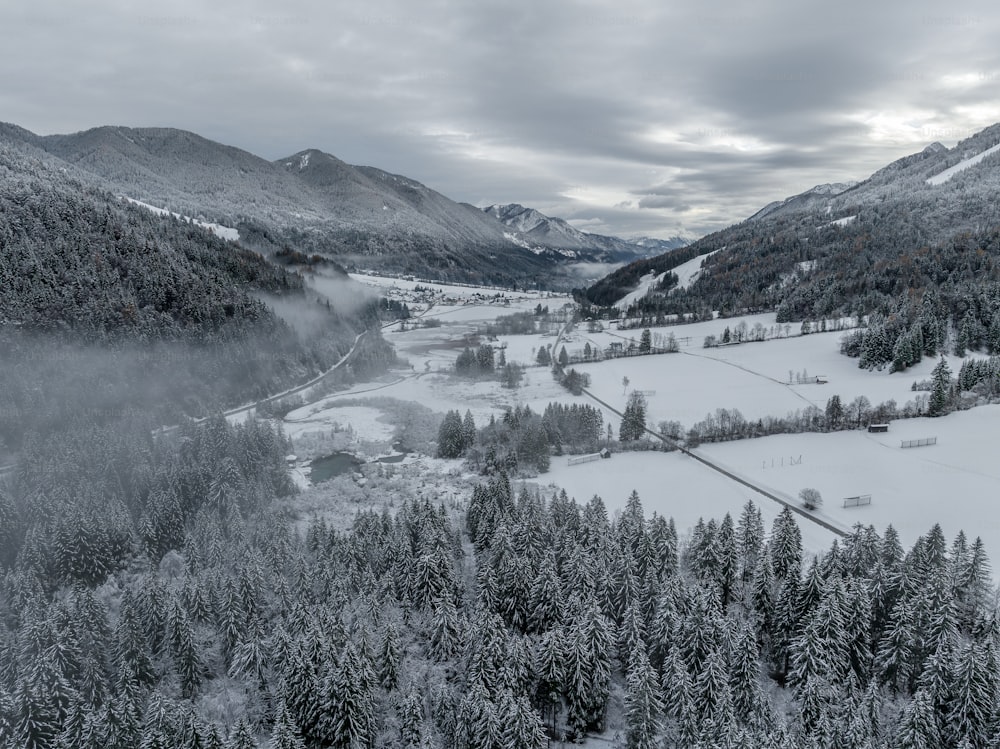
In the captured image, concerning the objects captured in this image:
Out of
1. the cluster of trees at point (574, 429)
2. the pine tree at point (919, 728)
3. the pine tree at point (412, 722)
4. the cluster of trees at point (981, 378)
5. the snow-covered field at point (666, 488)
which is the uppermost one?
the cluster of trees at point (981, 378)

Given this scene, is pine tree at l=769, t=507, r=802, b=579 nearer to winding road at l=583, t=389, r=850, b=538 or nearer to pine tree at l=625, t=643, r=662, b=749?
winding road at l=583, t=389, r=850, b=538

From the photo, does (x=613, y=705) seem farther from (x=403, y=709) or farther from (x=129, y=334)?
(x=129, y=334)

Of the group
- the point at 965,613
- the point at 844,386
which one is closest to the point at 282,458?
the point at 965,613

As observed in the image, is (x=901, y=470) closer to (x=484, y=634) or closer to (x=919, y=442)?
(x=919, y=442)

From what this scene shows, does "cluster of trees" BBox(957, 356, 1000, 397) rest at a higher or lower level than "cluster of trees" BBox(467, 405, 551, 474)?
higher

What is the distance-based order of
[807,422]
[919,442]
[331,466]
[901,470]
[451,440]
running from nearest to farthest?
1. [901,470]
2. [919,442]
3. [331,466]
4. [807,422]
5. [451,440]

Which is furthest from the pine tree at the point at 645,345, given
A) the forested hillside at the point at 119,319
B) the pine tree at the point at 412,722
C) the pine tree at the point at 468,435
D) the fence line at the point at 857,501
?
the pine tree at the point at 412,722

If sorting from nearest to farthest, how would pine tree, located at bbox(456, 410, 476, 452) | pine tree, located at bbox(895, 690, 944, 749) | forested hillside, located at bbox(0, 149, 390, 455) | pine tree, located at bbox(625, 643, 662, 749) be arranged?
1. pine tree, located at bbox(895, 690, 944, 749)
2. pine tree, located at bbox(625, 643, 662, 749)
3. pine tree, located at bbox(456, 410, 476, 452)
4. forested hillside, located at bbox(0, 149, 390, 455)

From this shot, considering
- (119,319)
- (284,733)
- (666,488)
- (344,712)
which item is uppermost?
(119,319)

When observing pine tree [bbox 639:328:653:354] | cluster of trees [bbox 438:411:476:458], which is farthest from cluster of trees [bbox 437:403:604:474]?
pine tree [bbox 639:328:653:354]

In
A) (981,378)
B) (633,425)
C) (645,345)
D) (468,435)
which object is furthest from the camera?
(645,345)

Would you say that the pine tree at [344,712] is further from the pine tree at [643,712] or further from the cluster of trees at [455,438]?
the cluster of trees at [455,438]

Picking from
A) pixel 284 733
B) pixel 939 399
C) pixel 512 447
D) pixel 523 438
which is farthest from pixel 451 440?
pixel 939 399
